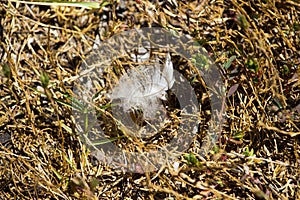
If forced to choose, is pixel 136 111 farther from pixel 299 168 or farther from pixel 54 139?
pixel 299 168

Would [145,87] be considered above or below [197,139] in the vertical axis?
above

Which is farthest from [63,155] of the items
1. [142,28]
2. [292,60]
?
[292,60]

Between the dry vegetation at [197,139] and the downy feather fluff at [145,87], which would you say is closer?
the dry vegetation at [197,139]

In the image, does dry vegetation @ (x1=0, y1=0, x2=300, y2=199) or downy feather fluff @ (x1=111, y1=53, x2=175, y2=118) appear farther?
downy feather fluff @ (x1=111, y1=53, x2=175, y2=118)
